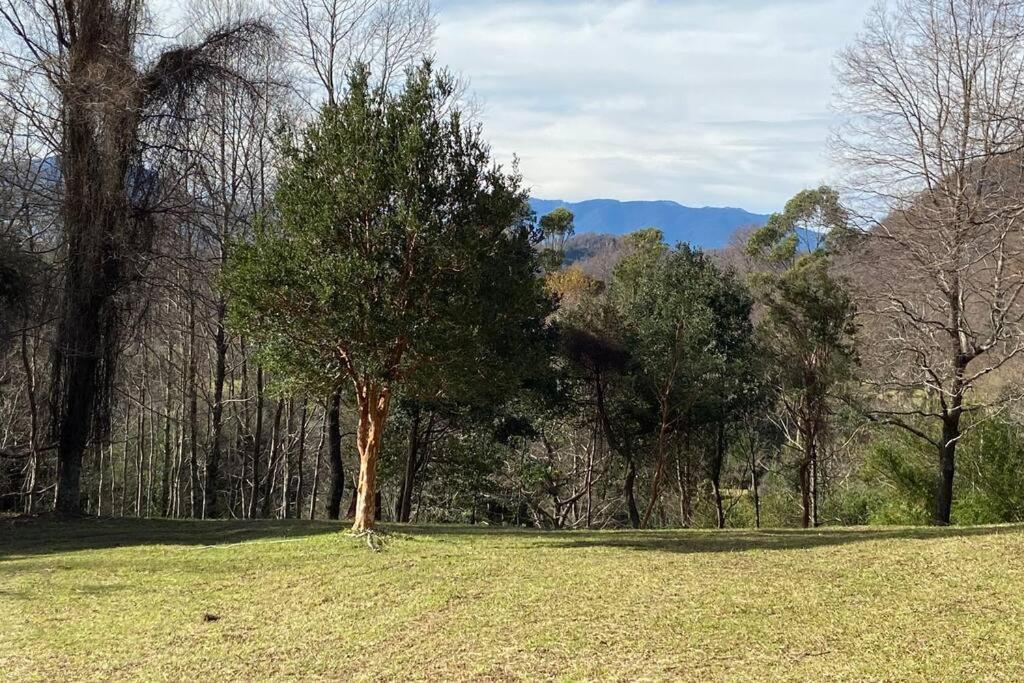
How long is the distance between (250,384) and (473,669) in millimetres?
21277

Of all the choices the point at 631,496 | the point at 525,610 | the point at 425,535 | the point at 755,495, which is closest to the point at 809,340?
the point at 631,496

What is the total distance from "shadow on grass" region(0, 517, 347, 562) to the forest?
916 millimetres

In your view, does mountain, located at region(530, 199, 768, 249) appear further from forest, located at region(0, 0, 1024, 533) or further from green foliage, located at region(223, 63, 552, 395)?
green foliage, located at region(223, 63, 552, 395)

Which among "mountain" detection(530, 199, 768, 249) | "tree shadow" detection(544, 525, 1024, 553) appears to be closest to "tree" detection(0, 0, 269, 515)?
"tree shadow" detection(544, 525, 1024, 553)

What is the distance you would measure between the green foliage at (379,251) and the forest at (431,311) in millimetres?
38

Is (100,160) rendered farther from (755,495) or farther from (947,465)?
(755,495)

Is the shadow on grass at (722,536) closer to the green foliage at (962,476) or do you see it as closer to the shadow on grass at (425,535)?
the shadow on grass at (425,535)

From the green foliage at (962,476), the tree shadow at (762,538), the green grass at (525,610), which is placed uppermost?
the green foliage at (962,476)

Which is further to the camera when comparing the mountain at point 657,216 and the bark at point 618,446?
the mountain at point 657,216

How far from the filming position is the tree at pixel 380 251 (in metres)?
10.0

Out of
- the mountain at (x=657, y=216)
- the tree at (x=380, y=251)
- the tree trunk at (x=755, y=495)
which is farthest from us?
the mountain at (x=657, y=216)

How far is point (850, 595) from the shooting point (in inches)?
272

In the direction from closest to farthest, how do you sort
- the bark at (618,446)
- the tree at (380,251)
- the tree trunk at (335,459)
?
the tree at (380,251)
the tree trunk at (335,459)
the bark at (618,446)

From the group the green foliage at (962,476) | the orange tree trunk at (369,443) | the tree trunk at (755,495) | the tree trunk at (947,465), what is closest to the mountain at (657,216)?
the tree trunk at (755,495)
